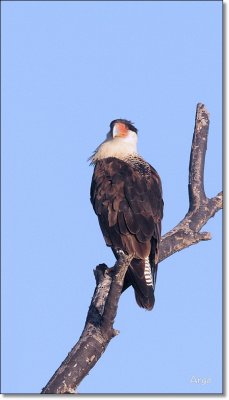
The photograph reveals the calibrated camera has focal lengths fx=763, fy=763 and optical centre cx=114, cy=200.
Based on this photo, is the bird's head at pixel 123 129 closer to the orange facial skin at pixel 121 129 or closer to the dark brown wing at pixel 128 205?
the orange facial skin at pixel 121 129

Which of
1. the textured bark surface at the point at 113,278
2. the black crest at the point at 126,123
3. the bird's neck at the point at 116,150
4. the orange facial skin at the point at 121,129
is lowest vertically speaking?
the textured bark surface at the point at 113,278

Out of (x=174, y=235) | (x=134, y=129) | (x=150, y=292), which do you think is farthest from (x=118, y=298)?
(x=134, y=129)

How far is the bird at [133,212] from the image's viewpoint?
18.7ft

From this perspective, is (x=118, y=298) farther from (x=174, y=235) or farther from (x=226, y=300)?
(x=174, y=235)

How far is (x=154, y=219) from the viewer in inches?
239

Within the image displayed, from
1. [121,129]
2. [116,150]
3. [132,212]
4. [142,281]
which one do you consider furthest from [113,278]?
[121,129]

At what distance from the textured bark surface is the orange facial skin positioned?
0.89 metres

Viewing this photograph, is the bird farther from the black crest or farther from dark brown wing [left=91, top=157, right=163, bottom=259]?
the black crest

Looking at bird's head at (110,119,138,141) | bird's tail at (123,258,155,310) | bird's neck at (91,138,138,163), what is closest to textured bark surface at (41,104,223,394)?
bird's tail at (123,258,155,310)

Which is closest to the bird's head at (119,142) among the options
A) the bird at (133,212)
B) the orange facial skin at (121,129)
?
the orange facial skin at (121,129)

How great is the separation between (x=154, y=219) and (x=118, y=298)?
1432 mm

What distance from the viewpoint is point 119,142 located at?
7.21 metres

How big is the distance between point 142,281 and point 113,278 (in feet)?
3.10

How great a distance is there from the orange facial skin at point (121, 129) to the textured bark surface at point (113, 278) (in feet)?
2.92
